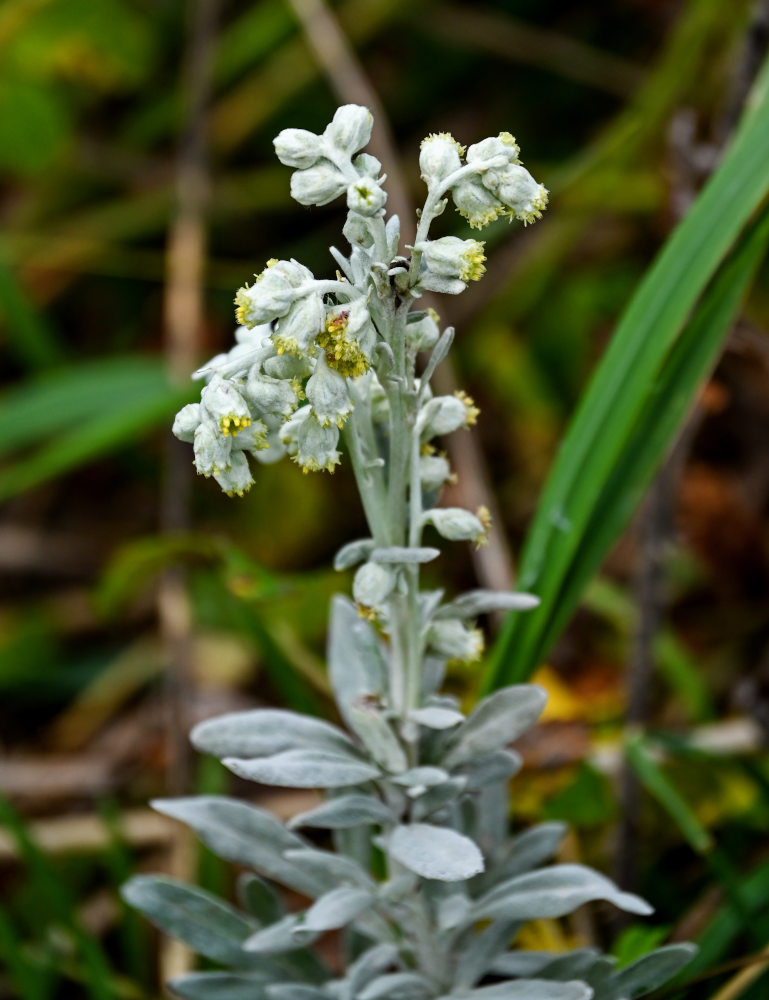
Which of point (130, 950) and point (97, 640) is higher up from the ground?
point (97, 640)

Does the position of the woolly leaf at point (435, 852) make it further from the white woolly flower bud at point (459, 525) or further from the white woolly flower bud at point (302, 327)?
the white woolly flower bud at point (302, 327)

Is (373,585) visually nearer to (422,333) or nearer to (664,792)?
(422,333)

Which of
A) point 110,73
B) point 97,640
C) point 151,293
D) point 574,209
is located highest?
point 110,73

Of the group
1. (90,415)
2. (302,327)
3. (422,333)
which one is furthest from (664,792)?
(90,415)

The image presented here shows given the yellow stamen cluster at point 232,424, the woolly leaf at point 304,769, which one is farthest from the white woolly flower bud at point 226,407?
the woolly leaf at point 304,769

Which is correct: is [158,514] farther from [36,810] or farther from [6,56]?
[6,56]

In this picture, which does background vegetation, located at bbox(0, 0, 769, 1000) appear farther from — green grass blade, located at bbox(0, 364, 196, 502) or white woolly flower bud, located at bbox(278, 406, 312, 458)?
white woolly flower bud, located at bbox(278, 406, 312, 458)

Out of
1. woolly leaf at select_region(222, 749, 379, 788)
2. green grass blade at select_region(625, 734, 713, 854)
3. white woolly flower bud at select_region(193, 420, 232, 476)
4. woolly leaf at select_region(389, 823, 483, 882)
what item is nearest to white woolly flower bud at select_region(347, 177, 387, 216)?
white woolly flower bud at select_region(193, 420, 232, 476)

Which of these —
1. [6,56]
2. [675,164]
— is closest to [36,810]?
[675,164]

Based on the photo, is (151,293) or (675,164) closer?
(675,164)
